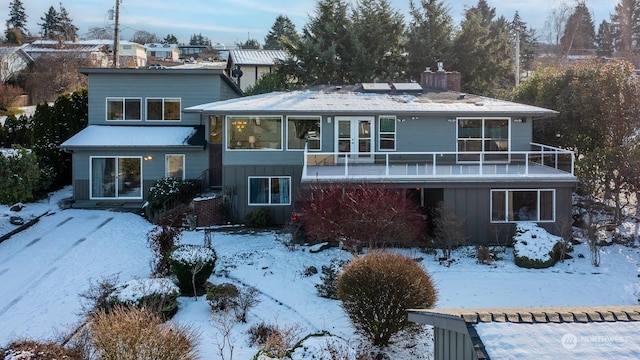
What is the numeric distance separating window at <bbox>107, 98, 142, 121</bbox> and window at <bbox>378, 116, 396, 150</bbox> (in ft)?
37.2

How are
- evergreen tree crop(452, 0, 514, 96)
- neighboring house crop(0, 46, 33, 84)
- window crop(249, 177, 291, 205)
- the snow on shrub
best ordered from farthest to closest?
neighboring house crop(0, 46, 33, 84) < evergreen tree crop(452, 0, 514, 96) < window crop(249, 177, 291, 205) < the snow on shrub

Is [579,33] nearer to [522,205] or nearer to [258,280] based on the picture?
[522,205]

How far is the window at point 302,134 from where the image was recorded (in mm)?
20641

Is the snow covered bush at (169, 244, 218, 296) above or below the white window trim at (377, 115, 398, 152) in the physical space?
below

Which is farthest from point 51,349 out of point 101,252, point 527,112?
point 527,112

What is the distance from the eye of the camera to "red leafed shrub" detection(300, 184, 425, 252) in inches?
582

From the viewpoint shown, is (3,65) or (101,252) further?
(3,65)

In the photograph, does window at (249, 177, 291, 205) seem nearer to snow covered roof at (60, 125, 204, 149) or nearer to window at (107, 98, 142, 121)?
snow covered roof at (60, 125, 204, 149)

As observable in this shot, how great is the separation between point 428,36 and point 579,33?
102 ft

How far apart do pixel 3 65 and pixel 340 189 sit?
4367cm

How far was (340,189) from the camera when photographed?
15.9m

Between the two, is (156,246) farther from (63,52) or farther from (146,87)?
(63,52)

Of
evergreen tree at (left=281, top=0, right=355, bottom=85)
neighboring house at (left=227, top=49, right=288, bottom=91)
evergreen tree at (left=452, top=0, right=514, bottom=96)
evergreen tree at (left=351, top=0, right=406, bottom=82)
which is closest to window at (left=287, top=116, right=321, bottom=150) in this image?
evergreen tree at (left=281, top=0, right=355, bottom=85)

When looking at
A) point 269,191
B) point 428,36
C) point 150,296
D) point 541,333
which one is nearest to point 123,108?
point 269,191
